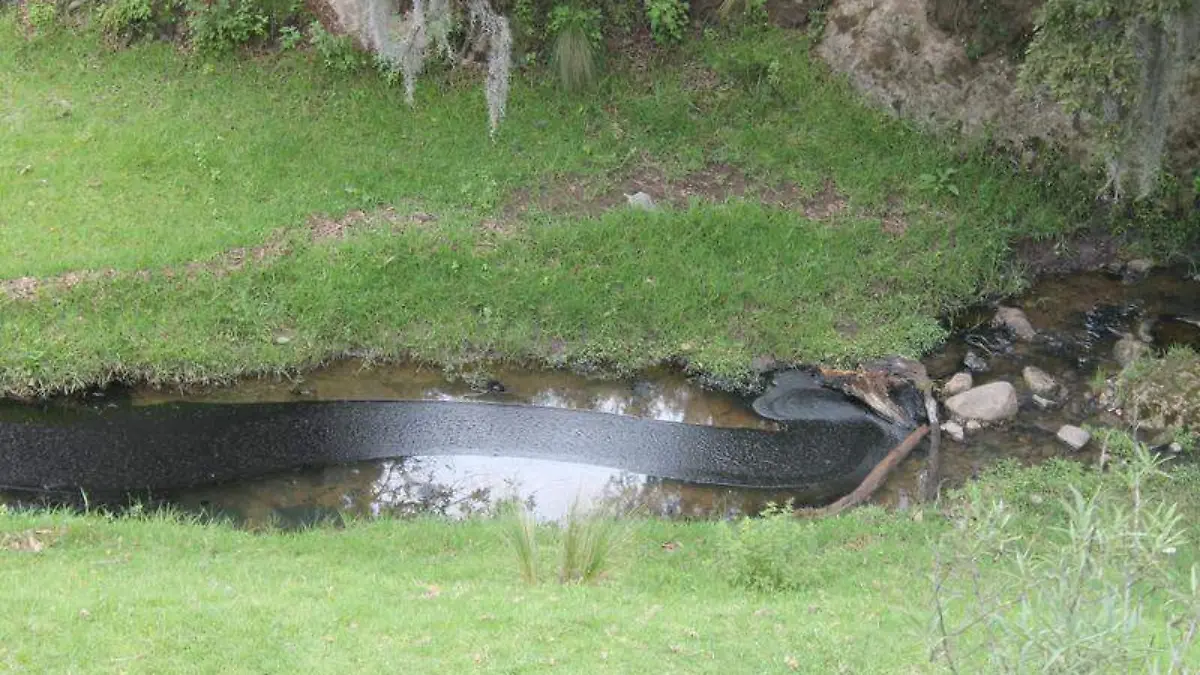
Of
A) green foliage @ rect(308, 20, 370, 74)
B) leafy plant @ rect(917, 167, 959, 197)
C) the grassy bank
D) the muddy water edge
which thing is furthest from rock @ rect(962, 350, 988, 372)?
green foliage @ rect(308, 20, 370, 74)

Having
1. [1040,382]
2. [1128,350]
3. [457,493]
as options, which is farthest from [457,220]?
[1128,350]

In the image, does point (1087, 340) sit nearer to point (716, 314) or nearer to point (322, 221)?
point (716, 314)

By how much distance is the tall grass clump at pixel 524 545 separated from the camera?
895cm

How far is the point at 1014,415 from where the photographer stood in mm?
13625

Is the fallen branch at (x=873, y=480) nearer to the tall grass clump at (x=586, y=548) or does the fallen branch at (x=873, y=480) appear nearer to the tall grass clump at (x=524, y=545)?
the tall grass clump at (x=586, y=548)

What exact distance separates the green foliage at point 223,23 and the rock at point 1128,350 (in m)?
13.1

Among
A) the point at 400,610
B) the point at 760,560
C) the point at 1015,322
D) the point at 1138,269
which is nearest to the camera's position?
the point at 400,610

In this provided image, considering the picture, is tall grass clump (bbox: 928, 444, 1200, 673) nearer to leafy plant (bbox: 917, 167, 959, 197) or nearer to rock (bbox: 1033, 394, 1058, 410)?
rock (bbox: 1033, 394, 1058, 410)

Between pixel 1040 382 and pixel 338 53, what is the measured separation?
11016 mm

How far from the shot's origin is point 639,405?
1412cm

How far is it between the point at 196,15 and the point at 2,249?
17.0 feet

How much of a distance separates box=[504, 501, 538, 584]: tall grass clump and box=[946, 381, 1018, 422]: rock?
6.42 metres

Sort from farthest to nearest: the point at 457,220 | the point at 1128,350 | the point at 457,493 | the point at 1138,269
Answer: the point at 1138,269 → the point at 457,220 → the point at 1128,350 → the point at 457,493

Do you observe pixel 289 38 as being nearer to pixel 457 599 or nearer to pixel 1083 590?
pixel 457 599
